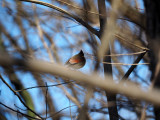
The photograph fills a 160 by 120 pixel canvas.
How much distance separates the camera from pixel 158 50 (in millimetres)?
1677

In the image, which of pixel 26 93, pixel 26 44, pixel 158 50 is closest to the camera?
pixel 158 50

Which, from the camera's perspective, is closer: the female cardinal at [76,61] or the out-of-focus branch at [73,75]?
the out-of-focus branch at [73,75]

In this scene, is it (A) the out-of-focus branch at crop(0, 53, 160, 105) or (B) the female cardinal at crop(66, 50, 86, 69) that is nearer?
(A) the out-of-focus branch at crop(0, 53, 160, 105)

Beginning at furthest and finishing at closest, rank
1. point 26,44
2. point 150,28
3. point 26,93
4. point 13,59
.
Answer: point 26,44, point 26,93, point 150,28, point 13,59

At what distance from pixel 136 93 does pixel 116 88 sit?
0.31 feet

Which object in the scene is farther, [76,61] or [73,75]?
[76,61]

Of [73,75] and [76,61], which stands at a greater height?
[76,61]

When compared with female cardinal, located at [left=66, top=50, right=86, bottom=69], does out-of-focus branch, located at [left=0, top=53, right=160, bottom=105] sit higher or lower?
lower

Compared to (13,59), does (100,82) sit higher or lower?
lower

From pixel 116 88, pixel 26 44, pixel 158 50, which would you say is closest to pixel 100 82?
pixel 116 88

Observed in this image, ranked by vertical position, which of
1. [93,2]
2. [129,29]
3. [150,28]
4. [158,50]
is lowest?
[158,50]

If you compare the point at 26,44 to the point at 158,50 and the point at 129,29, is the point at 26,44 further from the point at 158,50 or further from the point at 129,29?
the point at 158,50

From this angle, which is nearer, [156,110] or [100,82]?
[100,82]

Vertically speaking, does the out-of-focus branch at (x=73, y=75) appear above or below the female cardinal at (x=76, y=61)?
below
